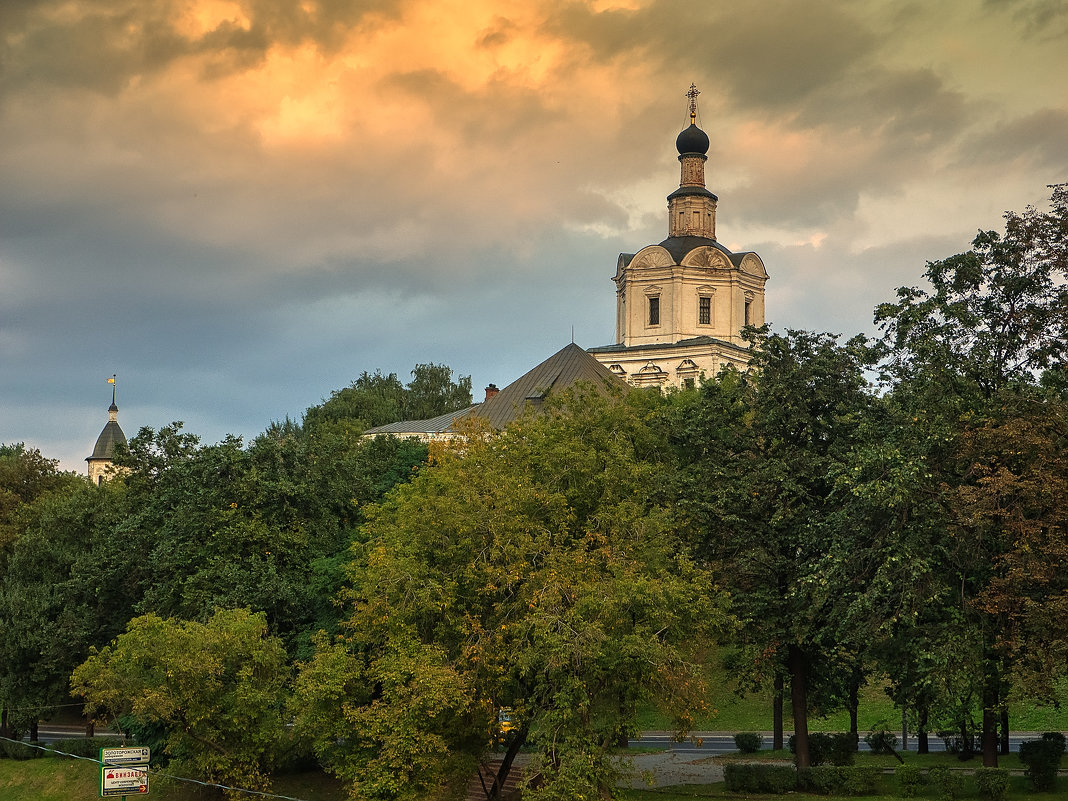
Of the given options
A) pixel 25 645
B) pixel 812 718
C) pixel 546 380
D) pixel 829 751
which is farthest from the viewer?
pixel 546 380

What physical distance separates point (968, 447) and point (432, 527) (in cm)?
1363

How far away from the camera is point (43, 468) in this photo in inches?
2936

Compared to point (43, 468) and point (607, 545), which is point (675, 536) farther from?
point (43, 468)

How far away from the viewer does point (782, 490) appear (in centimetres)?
3394

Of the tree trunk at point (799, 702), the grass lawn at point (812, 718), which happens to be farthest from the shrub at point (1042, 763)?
the grass lawn at point (812, 718)

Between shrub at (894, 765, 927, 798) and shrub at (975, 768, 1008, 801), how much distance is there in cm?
188

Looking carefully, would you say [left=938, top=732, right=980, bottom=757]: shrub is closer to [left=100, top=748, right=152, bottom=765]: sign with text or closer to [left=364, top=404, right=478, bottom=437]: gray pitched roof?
[left=100, top=748, right=152, bottom=765]: sign with text

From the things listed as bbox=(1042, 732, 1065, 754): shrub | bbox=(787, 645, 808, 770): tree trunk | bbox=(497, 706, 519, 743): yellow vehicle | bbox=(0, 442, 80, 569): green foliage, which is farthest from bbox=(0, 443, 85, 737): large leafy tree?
bbox=(1042, 732, 1065, 754): shrub

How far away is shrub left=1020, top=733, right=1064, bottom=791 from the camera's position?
30781 millimetres

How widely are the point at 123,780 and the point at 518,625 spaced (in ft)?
38.9

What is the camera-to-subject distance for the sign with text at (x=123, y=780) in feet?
107

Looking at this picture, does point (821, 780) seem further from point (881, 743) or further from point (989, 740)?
point (881, 743)

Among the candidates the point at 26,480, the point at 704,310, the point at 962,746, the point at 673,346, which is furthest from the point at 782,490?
the point at 704,310

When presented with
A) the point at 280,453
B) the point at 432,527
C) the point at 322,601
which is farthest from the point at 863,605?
the point at 280,453
